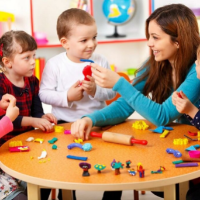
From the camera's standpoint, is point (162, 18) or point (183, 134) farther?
point (162, 18)

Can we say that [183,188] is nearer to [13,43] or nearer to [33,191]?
[33,191]

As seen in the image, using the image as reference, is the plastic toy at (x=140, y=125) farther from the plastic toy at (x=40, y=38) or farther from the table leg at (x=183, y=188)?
the plastic toy at (x=40, y=38)

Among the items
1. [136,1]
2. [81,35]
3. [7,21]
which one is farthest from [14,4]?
[81,35]

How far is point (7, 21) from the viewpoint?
355 cm

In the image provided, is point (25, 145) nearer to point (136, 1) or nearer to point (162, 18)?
point (162, 18)

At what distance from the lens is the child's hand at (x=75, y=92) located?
1783 mm

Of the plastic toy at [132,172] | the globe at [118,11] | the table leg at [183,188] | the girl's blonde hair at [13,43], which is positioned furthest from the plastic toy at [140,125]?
the globe at [118,11]

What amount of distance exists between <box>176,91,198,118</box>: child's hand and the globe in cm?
235

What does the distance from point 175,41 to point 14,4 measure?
7.36 feet

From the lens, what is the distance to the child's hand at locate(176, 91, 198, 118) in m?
1.46

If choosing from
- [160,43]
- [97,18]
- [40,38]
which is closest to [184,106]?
[160,43]

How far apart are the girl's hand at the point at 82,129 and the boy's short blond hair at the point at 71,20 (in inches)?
21.9

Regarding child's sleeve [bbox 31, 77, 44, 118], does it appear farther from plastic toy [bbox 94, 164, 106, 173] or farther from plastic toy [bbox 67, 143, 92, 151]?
plastic toy [bbox 94, 164, 106, 173]

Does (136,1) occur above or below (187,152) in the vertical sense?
above
